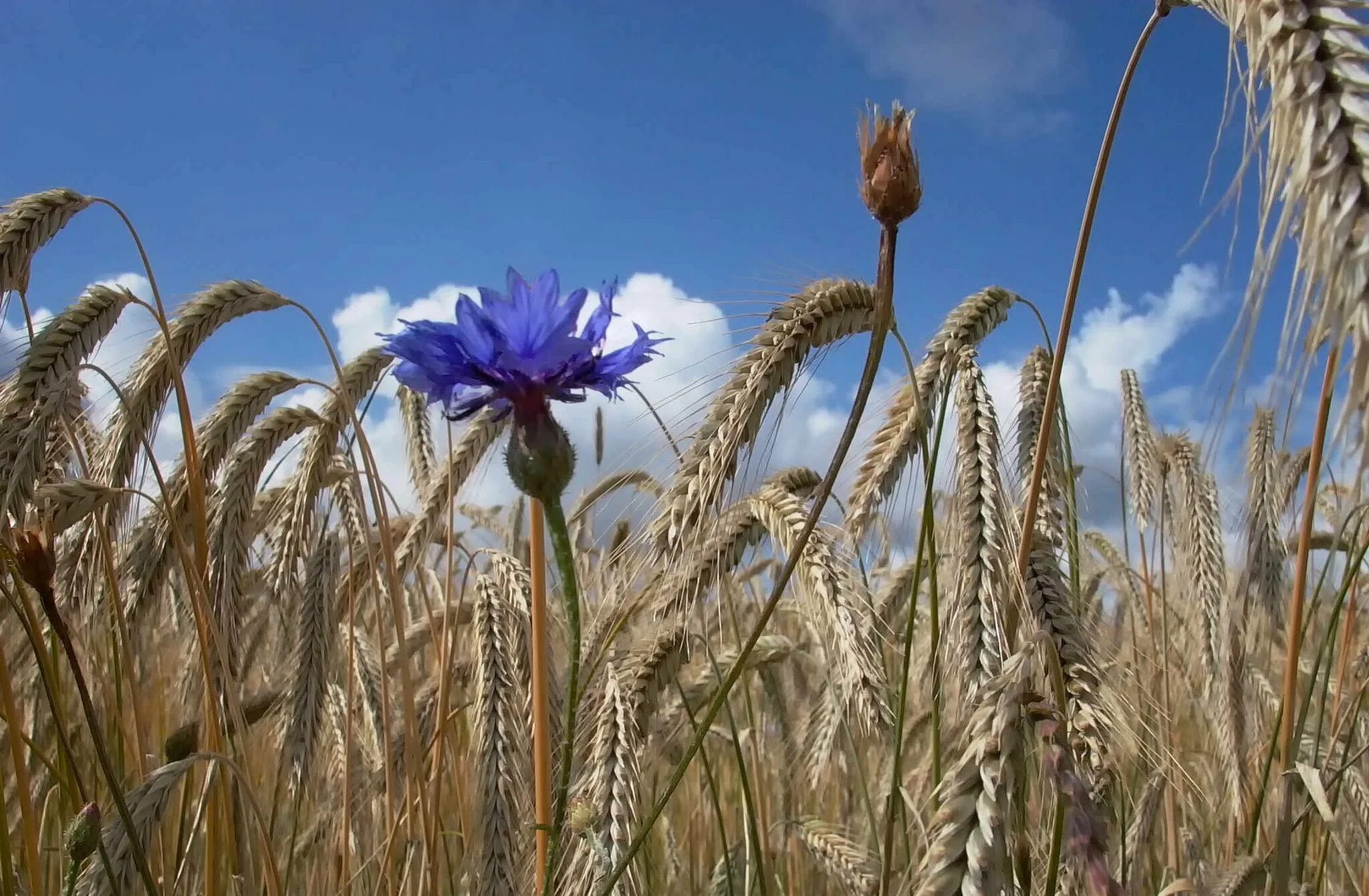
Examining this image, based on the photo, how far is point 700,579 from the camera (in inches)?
72.7

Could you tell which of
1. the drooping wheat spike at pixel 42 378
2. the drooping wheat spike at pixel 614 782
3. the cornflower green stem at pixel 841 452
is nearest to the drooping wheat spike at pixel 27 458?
the drooping wheat spike at pixel 42 378

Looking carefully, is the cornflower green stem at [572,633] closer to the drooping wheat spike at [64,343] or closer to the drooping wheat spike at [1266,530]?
the drooping wheat spike at [64,343]

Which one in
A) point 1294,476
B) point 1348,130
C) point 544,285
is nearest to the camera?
point 1348,130

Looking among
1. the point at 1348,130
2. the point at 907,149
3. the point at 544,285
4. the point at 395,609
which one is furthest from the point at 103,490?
the point at 1348,130

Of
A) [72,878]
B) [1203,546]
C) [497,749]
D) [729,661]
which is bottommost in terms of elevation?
[72,878]

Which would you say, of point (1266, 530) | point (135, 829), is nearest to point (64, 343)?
point (135, 829)

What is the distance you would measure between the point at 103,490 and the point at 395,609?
617 millimetres

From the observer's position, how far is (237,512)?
2.37 metres

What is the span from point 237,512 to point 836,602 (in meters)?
1.44

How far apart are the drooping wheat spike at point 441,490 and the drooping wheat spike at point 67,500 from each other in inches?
42.5

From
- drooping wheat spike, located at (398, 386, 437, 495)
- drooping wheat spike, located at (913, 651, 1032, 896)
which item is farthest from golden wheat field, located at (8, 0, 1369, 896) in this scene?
drooping wheat spike, located at (398, 386, 437, 495)

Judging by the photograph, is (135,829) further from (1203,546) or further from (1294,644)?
(1203,546)

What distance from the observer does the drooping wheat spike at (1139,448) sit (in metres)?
3.82

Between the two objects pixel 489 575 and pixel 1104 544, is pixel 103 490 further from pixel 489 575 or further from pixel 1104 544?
pixel 1104 544
